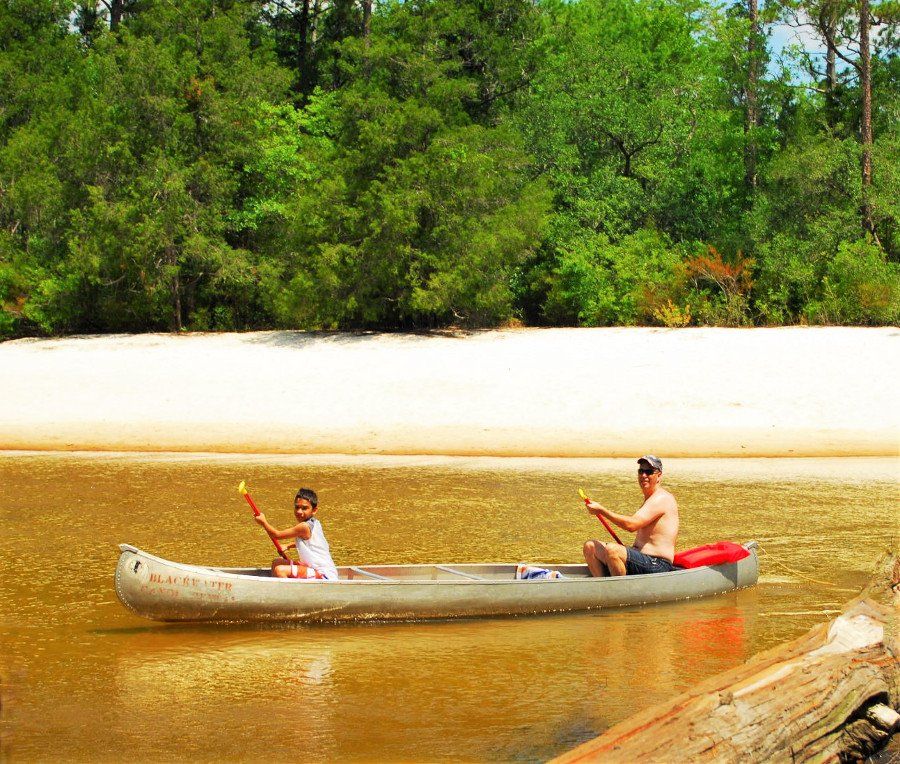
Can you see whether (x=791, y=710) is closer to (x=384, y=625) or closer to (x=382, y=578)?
(x=384, y=625)

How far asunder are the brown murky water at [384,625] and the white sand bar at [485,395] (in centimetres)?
139

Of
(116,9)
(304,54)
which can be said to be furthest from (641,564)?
(116,9)

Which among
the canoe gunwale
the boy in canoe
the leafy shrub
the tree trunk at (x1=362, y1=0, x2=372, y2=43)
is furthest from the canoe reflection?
the tree trunk at (x1=362, y1=0, x2=372, y2=43)

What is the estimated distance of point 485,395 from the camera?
20.7 metres

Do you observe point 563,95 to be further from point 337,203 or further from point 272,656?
point 272,656

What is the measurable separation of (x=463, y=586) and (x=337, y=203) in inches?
733

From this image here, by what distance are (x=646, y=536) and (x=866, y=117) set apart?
19700 mm

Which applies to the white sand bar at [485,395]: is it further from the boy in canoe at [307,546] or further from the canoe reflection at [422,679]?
the canoe reflection at [422,679]

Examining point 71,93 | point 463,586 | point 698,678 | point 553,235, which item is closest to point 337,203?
point 553,235

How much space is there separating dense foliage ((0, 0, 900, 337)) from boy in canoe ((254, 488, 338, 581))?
16.3 metres

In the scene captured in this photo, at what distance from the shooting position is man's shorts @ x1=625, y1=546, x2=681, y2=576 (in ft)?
33.6

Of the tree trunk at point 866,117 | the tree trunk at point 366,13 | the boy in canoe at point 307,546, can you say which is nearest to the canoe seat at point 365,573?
the boy in canoe at point 307,546

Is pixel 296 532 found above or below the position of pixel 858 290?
below

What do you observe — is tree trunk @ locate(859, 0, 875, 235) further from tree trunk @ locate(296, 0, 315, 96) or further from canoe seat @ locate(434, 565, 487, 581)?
tree trunk @ locate(296, 0, 315, 96)
